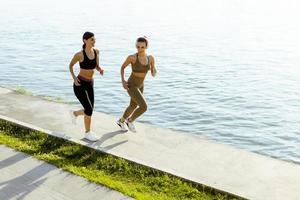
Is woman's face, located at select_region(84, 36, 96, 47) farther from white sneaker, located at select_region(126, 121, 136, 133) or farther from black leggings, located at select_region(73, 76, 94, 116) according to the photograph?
white sneaker, located at select_region(126, 121, 136, 133)

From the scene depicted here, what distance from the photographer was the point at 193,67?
23.3 m

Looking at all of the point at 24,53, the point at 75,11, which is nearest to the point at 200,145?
the point at 24,53

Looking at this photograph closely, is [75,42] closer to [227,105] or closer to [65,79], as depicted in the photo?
[65,79]

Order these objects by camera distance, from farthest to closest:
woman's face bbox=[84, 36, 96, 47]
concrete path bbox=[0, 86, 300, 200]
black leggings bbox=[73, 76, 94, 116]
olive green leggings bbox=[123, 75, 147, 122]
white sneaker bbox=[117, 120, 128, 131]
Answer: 1. white sneaker bbox=[117, 120, 128, 131]
2. olive green leggings bbox=[123, 75, 147, 122]
3. black leggings bbox=[73, 76, 94, 116]
4. woman's face bbox=[84, 36, 96, 47]
5. concrete path bbox=[0, 86, 300, 200]

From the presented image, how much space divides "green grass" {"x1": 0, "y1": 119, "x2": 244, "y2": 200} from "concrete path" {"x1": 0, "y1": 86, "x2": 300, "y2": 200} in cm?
22

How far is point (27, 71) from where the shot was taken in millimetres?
21672

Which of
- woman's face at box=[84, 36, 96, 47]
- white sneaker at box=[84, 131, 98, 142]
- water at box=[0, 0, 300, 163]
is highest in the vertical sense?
woman's face at box=[84, 36, 96, 47]

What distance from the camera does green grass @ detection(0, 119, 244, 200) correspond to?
7.95m

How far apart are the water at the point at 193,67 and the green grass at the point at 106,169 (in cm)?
452

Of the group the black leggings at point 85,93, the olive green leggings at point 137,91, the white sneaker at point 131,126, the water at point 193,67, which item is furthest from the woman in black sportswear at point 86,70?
the water at point 193,67

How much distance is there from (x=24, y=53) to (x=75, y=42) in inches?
222

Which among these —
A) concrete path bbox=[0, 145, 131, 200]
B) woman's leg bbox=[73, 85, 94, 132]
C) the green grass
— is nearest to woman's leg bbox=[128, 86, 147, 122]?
woman's leg bbox=[73, 85, 94, 132]

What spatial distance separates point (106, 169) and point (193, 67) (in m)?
15.1

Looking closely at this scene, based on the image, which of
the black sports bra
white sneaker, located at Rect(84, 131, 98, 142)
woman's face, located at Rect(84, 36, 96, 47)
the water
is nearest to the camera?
woman's face, located at Rect(84, 36, 96, 47)
